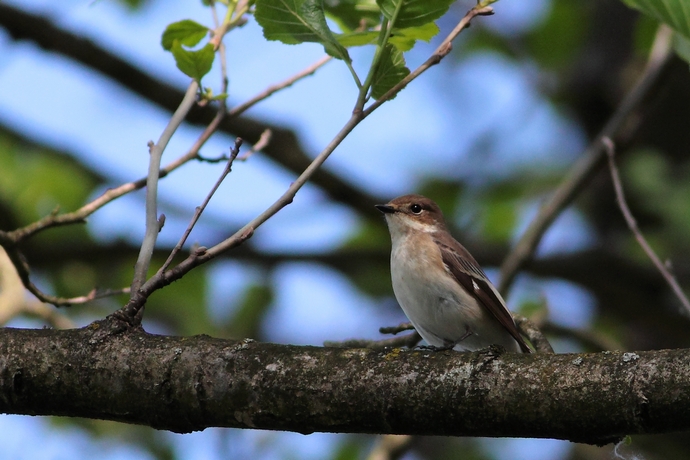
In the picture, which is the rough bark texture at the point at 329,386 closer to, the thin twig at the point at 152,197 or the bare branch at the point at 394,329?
the thin twig at the point at 152,197

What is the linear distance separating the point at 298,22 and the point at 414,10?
49 centimetres

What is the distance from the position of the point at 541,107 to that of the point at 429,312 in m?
7.29

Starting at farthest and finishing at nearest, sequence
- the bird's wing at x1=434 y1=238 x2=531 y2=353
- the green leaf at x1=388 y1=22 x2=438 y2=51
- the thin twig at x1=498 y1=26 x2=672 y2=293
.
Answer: the thin twig at x1=498 y1=26 x2=672 y2=293 < the bird's wing at x1=434 y1=238 x2=531 y2=353 < the green leaf at x1=388 y1=22 x2=438 y2=51

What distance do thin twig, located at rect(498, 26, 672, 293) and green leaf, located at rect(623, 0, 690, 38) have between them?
374 cm

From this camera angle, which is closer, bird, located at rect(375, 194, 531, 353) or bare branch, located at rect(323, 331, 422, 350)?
bare branch, located at rect(323, 331, 422, 350)

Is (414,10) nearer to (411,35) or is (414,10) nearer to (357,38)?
(411,35)

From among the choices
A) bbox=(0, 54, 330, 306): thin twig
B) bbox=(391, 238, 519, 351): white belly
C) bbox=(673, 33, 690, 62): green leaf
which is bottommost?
bbox=(391, 238, 519, 351): white belly

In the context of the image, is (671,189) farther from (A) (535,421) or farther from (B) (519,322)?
(A) (535,421)

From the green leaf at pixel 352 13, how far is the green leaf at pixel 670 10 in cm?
179

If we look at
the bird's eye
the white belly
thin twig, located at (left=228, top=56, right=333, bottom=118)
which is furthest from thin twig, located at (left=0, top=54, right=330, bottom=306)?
the bird's eye

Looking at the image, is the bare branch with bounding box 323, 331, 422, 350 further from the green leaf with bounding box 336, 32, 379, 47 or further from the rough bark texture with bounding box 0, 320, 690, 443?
the green leaf with bounding box 336, 32, 379, 47

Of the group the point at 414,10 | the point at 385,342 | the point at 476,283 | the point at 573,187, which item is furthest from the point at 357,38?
the point at 573,187

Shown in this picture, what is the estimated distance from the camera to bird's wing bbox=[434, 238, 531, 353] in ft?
16.9

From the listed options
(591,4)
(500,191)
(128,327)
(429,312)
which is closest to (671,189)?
(500,191)
